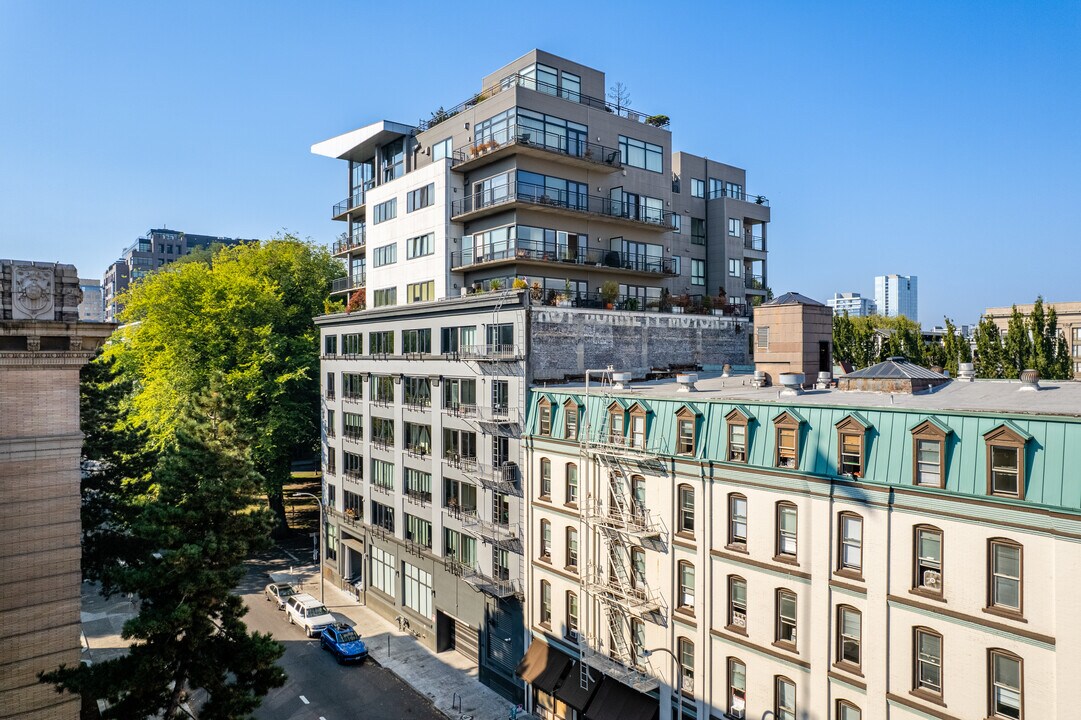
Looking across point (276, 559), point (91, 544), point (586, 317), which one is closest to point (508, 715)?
point (586, 317)

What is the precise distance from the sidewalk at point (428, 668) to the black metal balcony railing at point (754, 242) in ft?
122

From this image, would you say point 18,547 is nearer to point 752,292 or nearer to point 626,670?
point 626,670

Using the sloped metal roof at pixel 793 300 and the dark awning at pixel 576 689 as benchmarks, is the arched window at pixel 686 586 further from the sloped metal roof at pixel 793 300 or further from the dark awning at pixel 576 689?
the sloped metal roof at pixel 793 300

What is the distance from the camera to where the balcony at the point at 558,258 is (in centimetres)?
3869

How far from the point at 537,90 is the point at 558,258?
10.3 m

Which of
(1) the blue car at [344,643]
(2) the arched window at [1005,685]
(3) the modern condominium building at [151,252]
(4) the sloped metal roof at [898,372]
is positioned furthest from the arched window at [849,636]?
(3) the modern condominium building at [151,252]

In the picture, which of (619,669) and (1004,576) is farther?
(619,669)

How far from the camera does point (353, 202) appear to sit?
54.1m

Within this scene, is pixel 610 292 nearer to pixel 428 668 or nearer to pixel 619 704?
pixel 619 704

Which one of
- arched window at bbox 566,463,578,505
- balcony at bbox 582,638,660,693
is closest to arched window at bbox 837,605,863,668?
balcony at bbox 582,638,660,693

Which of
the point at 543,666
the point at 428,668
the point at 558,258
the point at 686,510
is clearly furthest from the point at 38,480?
the point at 558,258

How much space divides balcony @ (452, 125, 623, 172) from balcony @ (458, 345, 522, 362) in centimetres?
1143

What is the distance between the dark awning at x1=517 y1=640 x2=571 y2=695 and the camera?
31081mm

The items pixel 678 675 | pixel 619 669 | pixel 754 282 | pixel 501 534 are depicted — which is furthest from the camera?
pixel 754 282
